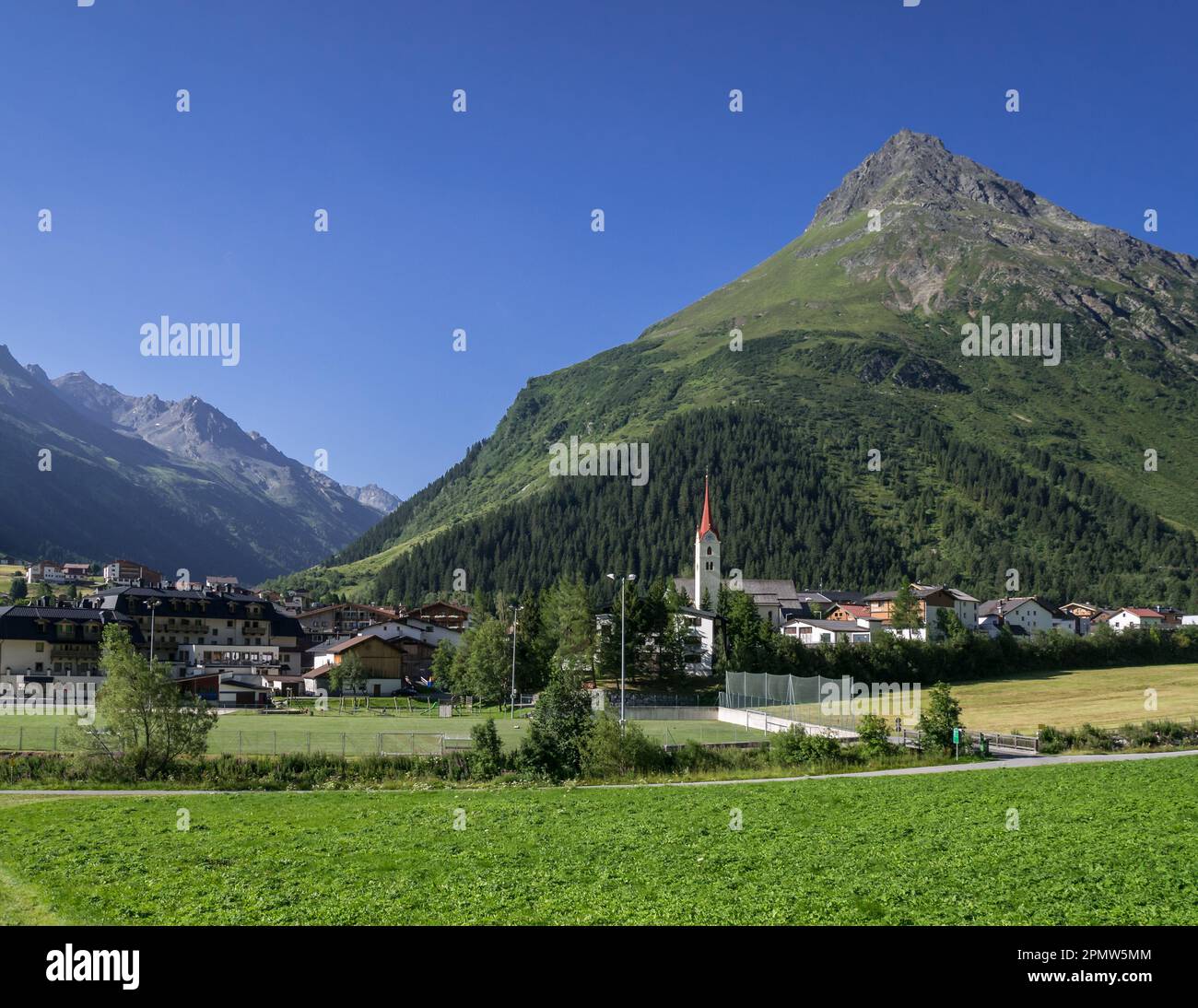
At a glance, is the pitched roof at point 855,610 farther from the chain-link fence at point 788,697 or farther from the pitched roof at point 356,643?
the chain-link fence at point 788,697

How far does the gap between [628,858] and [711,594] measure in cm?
10624

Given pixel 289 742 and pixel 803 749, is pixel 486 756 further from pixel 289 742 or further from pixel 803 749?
pixel 289 742

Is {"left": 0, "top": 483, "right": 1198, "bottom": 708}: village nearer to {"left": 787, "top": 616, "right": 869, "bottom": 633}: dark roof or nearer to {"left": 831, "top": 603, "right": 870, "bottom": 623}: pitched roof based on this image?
{"left": 787, "top": 616, "right": 869, "bottom": 633}: dark roof

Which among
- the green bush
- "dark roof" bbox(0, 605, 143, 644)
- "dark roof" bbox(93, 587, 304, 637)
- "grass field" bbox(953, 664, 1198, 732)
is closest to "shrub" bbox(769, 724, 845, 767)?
the green bush

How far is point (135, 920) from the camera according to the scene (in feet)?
46.8

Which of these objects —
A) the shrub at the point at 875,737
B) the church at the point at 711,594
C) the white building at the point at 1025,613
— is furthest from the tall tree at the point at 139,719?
the white building at the point at 1025,613

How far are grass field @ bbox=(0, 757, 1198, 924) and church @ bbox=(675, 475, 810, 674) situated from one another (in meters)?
63.0

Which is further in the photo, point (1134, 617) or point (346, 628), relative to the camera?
point (1134, 617)

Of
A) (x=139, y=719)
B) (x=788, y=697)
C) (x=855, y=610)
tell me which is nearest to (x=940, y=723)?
(x=788, y=697)

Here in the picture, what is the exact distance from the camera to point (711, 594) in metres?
124

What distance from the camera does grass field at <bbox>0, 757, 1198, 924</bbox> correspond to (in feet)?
48.1

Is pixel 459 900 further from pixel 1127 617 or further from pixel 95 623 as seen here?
pixel 1127 617
